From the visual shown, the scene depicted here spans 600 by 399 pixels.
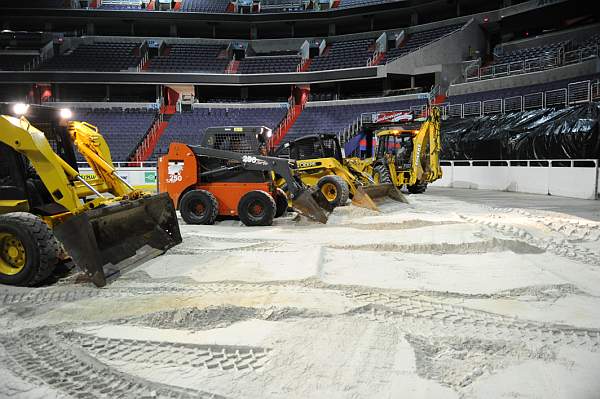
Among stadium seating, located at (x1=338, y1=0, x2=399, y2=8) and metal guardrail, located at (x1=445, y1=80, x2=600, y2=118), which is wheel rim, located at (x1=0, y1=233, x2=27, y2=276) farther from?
stadium seating, located at (x1=338, y1=0, x2=399, y2=8)

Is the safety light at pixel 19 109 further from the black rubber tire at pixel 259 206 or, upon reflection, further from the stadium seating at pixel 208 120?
the stadium seating at pixel 208 120

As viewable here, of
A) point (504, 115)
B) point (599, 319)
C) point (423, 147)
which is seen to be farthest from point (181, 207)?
point (504, 115)

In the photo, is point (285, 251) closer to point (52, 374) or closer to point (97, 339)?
point (97, 339)

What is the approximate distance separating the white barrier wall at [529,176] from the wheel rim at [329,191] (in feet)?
29.1

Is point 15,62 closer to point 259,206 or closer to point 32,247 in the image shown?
point 259,206

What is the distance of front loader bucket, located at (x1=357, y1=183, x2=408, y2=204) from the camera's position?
37.2 ft

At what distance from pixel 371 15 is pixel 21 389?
36469 millimetres

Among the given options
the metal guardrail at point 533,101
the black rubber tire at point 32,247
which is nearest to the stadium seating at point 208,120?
the metal guardrail at point 533,101

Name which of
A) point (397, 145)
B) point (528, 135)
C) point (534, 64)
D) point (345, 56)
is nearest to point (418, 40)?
point (345, 56)

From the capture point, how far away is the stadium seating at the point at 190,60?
3338 cm

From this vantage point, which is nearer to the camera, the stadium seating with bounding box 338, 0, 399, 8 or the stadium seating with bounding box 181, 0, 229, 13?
the stadium seating with bounding box 338, 0, 399, 8

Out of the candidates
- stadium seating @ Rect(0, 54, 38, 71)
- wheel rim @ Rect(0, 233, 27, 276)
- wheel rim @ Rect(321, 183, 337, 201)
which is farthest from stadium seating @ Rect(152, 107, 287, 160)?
wheel rim @ Rect(0, 233, 27, 276)

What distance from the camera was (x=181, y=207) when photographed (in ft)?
29.1

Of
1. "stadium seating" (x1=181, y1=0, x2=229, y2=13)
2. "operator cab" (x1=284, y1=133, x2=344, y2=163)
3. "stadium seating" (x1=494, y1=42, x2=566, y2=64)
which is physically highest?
"stadium seating" (x1=181, y1=0, x2=229, y2=13)
